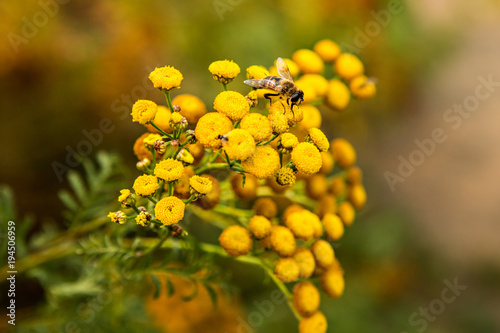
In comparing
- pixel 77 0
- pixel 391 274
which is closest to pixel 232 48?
pixel 77 0

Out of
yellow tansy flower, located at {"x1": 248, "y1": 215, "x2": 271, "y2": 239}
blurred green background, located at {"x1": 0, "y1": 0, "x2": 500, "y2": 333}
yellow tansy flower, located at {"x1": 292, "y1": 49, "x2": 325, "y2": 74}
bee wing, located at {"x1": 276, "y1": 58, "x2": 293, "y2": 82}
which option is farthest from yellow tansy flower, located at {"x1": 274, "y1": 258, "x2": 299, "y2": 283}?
blurred green background, located at {"x1": 0, "y1": 0, "x2": 500, "y2": 333}

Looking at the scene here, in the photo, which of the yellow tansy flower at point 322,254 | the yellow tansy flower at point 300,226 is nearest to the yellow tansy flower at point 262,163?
the yellow tansy flower at point 300,226

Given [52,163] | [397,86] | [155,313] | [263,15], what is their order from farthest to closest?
[397,86], [263,15], [52,163], [155,313]

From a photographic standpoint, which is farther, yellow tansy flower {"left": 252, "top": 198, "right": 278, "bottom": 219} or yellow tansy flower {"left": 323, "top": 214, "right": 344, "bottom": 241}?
yellow tansy flower {"left": 323, "top": 214, "right": 344, "bottom": 241}

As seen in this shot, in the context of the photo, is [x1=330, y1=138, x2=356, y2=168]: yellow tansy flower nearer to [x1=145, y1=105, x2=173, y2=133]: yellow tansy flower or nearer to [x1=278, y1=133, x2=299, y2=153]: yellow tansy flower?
[x1=278, y1=133, x2=299, y2=153]: yellow tansy flower

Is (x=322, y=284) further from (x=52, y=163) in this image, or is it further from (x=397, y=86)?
(x=397, y=86)

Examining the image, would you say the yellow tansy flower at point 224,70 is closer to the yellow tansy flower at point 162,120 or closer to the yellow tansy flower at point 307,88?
the yellow tansy flower at point 162,120

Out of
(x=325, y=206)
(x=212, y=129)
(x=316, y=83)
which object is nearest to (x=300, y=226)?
(x=325, y=206)
